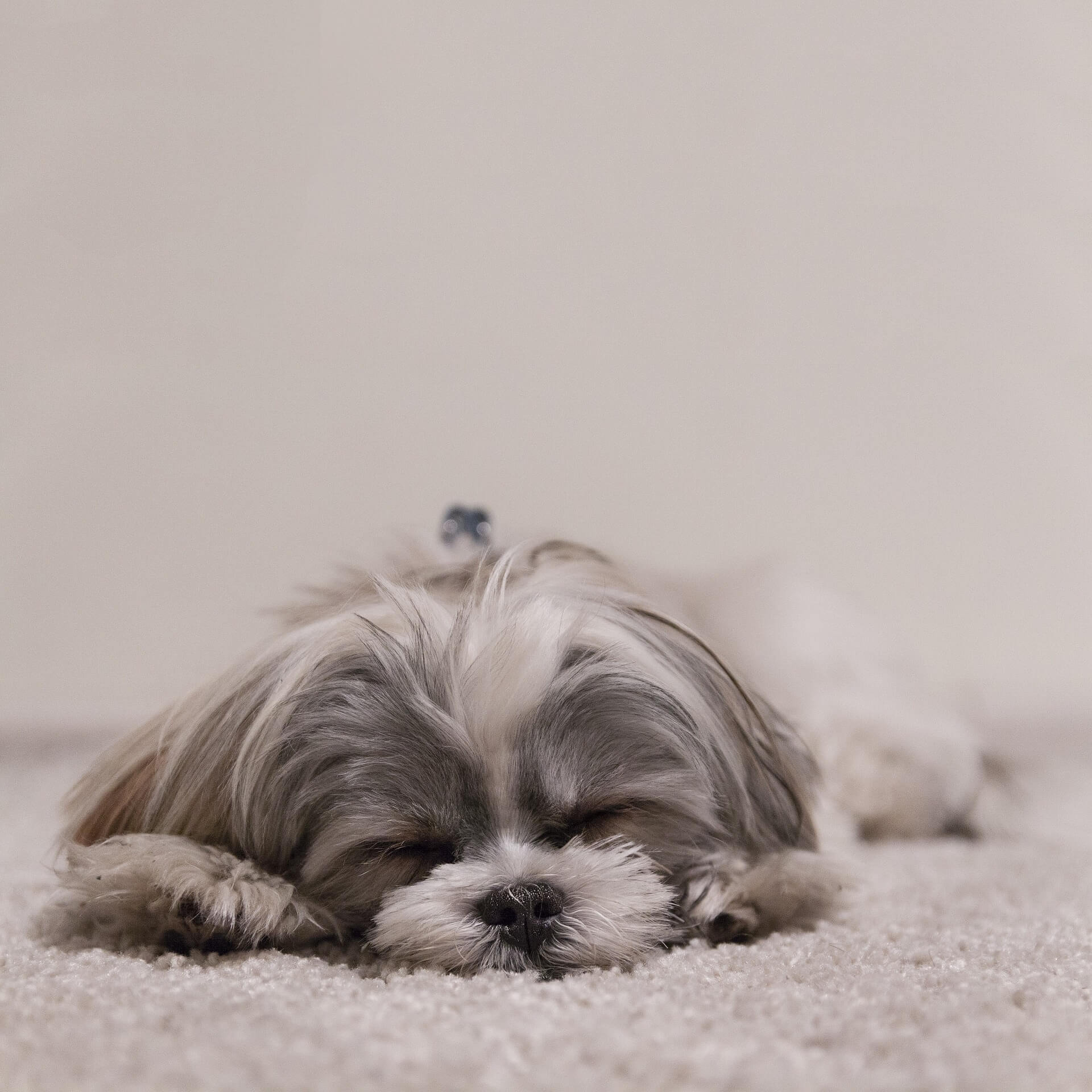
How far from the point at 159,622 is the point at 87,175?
1.38 m

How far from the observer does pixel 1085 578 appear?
423 cm

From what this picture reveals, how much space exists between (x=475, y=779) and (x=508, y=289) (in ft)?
8.19

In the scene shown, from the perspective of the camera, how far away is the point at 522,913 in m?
1.42

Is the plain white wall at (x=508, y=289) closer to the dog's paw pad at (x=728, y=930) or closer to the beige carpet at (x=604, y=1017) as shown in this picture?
the dog's paw pad at (x=728, y=930)

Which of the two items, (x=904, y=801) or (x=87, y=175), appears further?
(x=87, y=175)

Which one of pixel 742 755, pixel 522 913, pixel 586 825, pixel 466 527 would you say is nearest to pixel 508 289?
pixel 466 527

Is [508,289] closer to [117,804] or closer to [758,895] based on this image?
[117,804]

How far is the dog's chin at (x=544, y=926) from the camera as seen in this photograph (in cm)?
141

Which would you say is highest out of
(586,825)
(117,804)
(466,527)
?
(466,527)

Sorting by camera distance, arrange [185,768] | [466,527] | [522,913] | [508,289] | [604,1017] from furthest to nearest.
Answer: [508,289] < [466,527] < [185,768] < [522,913] < [604,1017]

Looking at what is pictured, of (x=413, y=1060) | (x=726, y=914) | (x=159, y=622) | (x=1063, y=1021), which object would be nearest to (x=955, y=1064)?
(x=1063, y=1021)

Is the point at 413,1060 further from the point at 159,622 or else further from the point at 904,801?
the point at 159,622

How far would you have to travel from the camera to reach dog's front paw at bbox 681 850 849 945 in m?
1.60

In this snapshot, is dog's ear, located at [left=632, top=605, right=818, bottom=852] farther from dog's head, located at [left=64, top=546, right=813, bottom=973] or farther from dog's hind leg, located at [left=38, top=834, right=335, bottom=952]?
dog's hind leg, located at [left=38, top=834, right=335, bottom=952]
